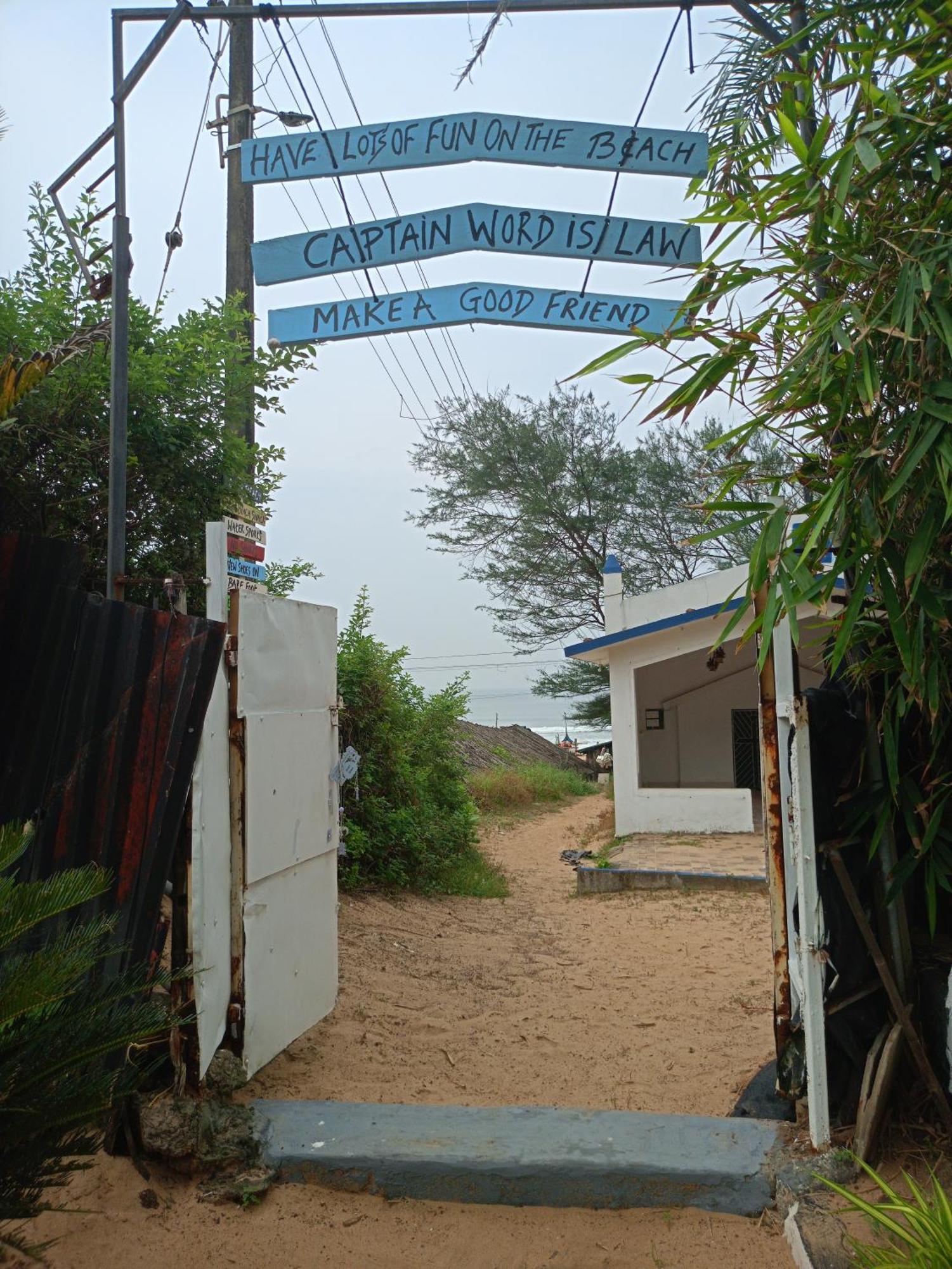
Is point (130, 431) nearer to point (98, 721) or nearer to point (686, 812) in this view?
point (98, 721)

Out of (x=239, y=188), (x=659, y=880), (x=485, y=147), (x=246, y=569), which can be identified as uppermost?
(x=239, y=188)

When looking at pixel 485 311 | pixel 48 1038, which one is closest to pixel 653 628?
pixel 485 311

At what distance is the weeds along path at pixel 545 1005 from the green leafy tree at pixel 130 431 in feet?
9.97

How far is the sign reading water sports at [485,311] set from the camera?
17.6 feet

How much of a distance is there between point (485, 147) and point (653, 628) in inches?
362

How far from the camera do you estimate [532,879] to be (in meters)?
11.8

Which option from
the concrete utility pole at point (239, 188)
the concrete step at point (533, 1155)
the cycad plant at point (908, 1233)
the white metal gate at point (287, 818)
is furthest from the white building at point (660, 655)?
the cycad plant at point (908, 1233)

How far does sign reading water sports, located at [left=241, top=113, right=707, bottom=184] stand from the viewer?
17.2 feet

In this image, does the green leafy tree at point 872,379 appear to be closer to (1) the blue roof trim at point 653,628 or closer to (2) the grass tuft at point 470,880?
(2) the grass tuft at point 470,880

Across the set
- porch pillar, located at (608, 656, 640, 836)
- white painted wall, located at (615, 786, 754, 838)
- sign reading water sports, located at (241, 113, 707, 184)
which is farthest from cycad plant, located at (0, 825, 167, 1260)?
porch pillar, located at (608, 656, 640, 836)

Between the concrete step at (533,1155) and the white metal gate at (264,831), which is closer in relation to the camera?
the concrete step at (533,1155)

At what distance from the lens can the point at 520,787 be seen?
1975 centimetres

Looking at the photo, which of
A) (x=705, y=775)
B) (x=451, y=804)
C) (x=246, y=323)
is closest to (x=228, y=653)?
(x=246, y=323)

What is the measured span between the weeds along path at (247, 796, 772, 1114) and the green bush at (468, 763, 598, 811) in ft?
27.1
